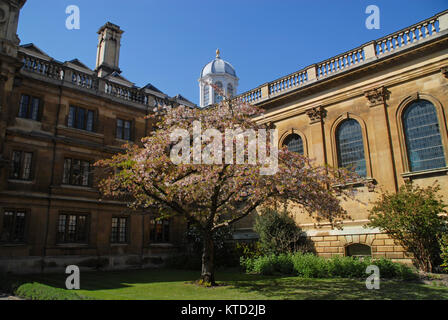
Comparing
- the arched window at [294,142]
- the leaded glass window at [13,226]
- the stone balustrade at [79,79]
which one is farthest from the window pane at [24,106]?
the arched window at [294,142]

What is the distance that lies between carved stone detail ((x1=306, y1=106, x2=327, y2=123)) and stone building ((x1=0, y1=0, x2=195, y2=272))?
11538mm

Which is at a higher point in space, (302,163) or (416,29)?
(416,29)

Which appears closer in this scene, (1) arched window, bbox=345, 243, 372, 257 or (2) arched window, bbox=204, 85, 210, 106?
(1) arched window, bbox=345, 243, 372, 257

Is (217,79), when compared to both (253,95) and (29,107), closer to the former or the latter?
(253,95)

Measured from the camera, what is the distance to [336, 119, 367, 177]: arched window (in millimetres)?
20281

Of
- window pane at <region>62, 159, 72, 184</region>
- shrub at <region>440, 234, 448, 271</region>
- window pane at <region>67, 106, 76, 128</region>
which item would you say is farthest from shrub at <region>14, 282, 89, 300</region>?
shrub at <region>440, 234, 448, 271</region>

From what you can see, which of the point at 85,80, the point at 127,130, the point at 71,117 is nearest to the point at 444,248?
the point at 127,130

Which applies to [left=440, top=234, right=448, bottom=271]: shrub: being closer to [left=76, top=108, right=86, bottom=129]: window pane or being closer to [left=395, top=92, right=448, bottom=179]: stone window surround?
[left=395, top=92, right=448, bottom=179]: stone window surround

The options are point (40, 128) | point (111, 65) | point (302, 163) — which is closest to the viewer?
point (302, 163)

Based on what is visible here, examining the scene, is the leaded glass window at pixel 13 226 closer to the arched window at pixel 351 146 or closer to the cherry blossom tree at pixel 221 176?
the cherry blossom tree at pixel 221 176

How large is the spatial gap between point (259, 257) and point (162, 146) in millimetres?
9125

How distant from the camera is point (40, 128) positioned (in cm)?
2059

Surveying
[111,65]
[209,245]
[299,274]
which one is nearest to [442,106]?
[299,274]
